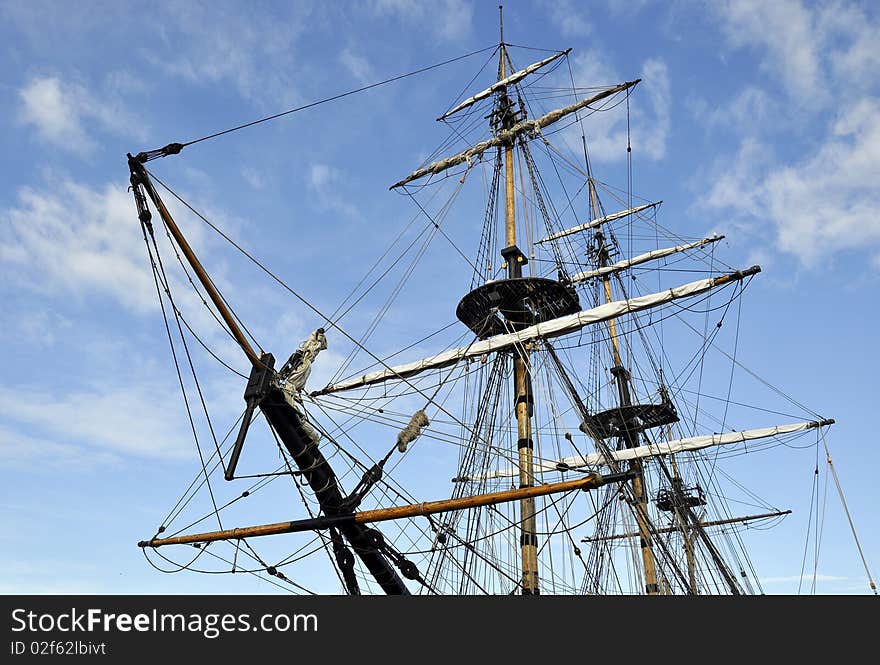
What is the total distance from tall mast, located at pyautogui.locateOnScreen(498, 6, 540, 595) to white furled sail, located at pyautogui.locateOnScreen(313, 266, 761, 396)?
2.05 ft

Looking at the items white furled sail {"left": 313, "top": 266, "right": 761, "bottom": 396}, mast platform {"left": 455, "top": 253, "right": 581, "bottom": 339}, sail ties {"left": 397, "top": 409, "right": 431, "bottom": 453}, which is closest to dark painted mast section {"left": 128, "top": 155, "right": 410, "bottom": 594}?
sail ties {"left": 397, "top": 409, "right": 431, "bottom": 453}

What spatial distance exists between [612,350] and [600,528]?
28.0 ft

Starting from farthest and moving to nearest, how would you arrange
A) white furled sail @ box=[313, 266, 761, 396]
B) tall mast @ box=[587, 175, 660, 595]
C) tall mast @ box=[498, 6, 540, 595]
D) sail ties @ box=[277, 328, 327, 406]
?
tall mast @ box=[587, 175, 660, 595] → white furled sail @ box=[313, 266, 761, 396] → tall mast @ box=[498, 6, 540, 595] → sail ties @ box=[277, 328, 327, 406]

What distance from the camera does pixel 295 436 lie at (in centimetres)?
1266

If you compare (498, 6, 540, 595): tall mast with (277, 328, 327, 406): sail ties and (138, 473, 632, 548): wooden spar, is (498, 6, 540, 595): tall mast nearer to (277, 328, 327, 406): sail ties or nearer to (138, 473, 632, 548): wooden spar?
(138, 473, 632, 548): wooden spar

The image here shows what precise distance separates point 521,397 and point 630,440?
12627 mm

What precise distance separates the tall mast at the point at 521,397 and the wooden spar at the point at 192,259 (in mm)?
5404

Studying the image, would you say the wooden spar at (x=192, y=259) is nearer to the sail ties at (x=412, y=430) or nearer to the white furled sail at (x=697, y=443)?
the sail ties at (x=412, y=430)

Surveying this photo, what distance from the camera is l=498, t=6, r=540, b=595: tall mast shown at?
16094 millimetres

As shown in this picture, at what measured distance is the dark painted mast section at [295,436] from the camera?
11281mm

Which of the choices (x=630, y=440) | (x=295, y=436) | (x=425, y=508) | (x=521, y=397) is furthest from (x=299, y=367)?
(x=630, y=440)

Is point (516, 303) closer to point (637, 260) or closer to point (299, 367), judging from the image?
point (299, 367)
